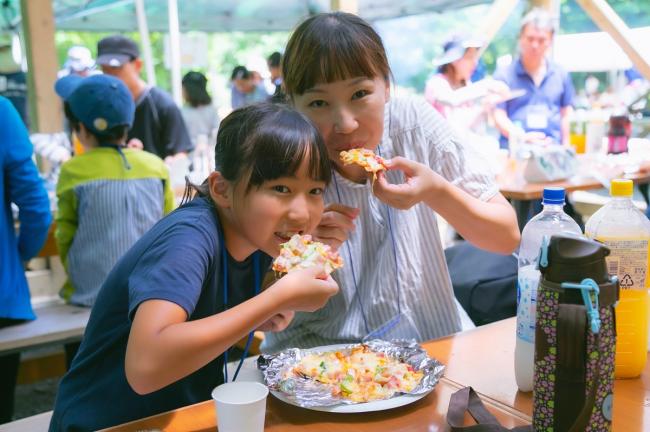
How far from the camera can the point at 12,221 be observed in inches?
118

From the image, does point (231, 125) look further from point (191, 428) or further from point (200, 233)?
point (191, 428)

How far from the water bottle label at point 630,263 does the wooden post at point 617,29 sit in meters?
5.26

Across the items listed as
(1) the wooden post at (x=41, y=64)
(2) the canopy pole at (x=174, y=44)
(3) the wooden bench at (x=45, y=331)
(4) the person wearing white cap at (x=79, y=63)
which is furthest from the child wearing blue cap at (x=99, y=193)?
(2) the canopy pole at (x=174, y=44)

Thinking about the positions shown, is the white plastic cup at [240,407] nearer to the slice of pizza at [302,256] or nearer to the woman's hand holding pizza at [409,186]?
the slice of pizza at [302,256]

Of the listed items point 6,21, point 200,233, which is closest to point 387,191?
point 200,233

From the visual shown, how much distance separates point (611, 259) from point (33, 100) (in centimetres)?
398

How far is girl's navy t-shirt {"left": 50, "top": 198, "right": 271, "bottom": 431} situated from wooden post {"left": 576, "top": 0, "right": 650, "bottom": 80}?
5.54 metres

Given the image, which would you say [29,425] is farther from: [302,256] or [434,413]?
[434,413]

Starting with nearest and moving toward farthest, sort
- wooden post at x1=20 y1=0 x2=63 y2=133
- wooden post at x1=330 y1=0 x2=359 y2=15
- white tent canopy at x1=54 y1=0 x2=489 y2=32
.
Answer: wooden post at x1=20 y1=0 x2=63 y2=133 → wooden post at x1=330 y1=0 x2=359 y2=15 → white tent canopy at x1=54 y1=0 x2=489 y2=32

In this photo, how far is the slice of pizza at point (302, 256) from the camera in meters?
1.35

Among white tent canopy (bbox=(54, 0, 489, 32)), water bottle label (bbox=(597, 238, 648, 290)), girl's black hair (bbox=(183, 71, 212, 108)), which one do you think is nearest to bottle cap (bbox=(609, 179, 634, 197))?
water bottle label (bbox=(597, 238, 648, 290))

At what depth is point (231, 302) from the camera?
1.59 m

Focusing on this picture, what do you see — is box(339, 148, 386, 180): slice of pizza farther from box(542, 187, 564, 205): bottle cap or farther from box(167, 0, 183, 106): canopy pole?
box(167, 0, 183, 106): canopy pole

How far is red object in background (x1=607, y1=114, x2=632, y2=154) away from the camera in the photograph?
4.69 m
